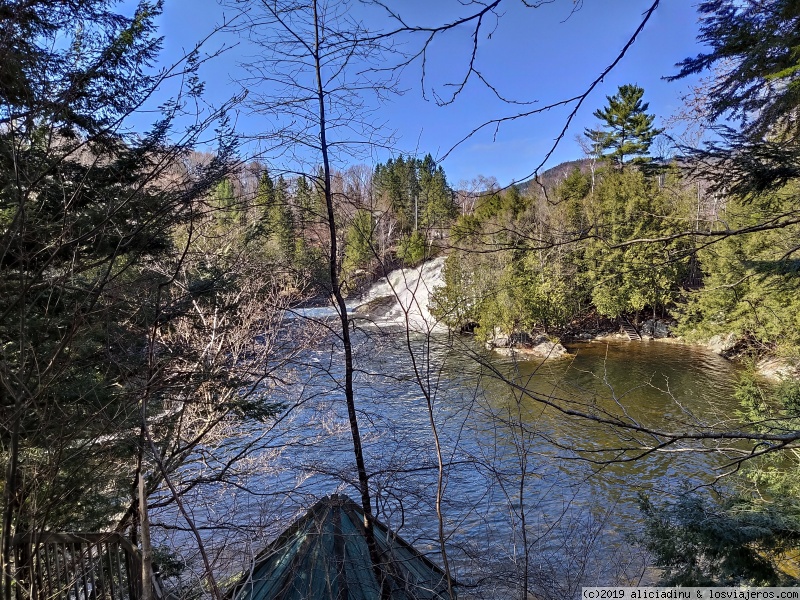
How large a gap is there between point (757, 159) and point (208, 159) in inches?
170

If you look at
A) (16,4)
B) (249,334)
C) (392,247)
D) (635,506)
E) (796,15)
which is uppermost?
(796,15)

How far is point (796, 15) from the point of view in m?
3.76

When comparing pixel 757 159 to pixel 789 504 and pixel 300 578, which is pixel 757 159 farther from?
pixel 300 578

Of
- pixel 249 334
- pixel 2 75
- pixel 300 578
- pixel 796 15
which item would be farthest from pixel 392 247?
pixel 249 334

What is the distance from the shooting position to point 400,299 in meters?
2.70

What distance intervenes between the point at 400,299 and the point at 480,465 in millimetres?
1780

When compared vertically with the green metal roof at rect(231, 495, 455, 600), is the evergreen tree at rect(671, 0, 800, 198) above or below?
above

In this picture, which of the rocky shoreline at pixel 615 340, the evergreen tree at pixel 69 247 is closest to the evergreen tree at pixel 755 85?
the evergreen tree at pixel 69 247

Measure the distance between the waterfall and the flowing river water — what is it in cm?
13

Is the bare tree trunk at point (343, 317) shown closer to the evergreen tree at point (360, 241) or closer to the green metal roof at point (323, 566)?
the evergreen tree at point (360, 241)

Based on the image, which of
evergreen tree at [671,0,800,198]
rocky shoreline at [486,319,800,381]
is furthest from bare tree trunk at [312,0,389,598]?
rocky shoreline at [486,319,800,381]

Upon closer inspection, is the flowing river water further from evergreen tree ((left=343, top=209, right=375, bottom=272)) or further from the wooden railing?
the wooden railing

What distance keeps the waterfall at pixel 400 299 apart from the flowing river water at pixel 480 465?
134 millimetres

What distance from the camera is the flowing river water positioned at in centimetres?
404
